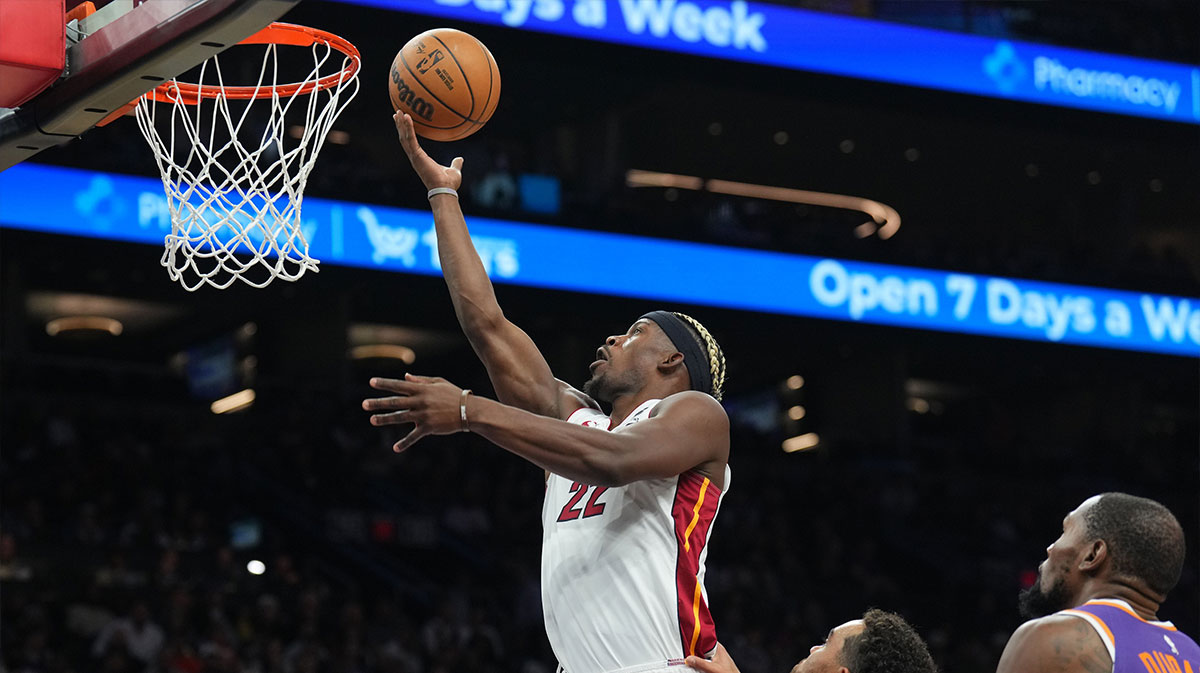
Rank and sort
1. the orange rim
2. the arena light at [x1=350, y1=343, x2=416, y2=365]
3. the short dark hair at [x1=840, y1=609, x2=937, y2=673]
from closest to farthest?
the short dark hair at [x1=840, y1=609, x2=937, y2=673] → the orange rim → the arena light at [x1=350, y1=343, x2=416, y2=365]

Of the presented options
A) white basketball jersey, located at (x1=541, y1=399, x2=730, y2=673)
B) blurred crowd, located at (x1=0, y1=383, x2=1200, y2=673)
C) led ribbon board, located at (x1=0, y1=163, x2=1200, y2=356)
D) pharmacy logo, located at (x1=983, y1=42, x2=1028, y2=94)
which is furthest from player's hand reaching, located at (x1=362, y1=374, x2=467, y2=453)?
pharmacy logo, located at (x1=983, y1=42, x2=1028, y2=94)

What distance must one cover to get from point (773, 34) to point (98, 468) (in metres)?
7.85

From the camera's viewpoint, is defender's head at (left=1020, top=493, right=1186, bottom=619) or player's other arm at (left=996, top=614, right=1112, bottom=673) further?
defender's head at (left=1020, top=493, right=1186, bottom=619)

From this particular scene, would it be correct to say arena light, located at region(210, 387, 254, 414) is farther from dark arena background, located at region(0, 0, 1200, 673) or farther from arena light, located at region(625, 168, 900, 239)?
arena light, located at region(625, 168, 900, 239)

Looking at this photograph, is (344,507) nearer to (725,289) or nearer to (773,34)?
(725,289)

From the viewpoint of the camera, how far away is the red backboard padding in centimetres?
387

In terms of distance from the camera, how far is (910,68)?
16.2 meters

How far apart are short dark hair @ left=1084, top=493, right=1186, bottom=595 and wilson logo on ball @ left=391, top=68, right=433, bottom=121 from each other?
2285 millimetres

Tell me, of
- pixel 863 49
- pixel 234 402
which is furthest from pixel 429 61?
pixel 234 402

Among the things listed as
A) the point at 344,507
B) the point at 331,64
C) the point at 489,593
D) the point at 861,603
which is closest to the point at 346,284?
the point at 344,507

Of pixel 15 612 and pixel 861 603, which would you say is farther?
pixel 861 603

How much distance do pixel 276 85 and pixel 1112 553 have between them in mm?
2980

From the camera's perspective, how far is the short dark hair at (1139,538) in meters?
3.68

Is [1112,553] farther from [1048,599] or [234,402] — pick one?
[234,402]
